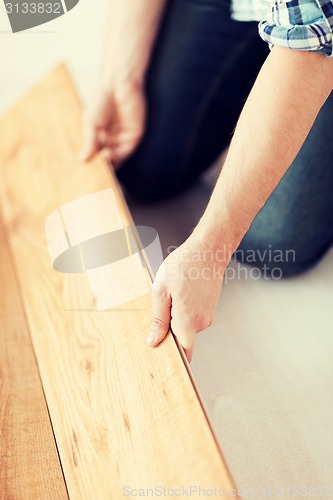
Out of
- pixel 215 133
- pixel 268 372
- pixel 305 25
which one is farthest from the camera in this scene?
pixel 215 133

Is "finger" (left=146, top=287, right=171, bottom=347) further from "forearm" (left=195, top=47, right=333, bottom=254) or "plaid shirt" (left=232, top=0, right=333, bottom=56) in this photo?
"plaid shirt" (left=232, top=0, right=333, bottom=56)

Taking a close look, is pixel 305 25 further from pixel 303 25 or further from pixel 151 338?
pixel 151 338

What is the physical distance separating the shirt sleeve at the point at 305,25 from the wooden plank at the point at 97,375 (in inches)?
14.7

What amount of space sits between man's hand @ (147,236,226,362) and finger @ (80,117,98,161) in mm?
418

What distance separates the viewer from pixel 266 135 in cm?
72

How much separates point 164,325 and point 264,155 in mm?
259

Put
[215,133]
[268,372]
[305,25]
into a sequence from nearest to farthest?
[305,25] → [268,372] → [215,133]

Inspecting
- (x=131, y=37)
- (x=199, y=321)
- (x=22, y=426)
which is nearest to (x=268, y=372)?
(x=199, y=321)

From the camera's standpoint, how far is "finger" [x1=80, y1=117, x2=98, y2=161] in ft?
3.61

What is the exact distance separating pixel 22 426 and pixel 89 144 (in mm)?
572

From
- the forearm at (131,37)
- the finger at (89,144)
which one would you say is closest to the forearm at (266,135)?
the finger at (89,144)

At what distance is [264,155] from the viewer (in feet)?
2.38

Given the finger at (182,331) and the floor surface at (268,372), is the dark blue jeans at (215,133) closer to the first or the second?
the floor surface at (268,372)

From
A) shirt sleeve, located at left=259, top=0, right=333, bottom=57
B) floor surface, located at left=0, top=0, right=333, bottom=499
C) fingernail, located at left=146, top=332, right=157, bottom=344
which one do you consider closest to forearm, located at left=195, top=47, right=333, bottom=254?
shirt sleeve, located at left=259, top=0, right=333, bottom=57
